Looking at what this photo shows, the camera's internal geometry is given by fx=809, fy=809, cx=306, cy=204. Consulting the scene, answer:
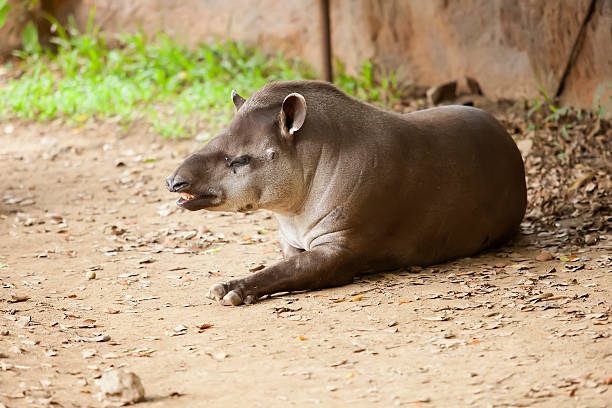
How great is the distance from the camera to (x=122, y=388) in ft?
11.7

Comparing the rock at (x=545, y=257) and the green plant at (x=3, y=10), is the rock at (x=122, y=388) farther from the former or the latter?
the green plant at (x=3, y=10)

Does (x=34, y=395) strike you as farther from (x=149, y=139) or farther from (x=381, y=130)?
(x=149, y=139)

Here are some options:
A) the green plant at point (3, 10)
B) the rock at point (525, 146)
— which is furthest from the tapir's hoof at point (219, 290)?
the green plant at point (3, 10)

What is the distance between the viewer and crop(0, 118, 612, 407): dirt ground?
367 cm

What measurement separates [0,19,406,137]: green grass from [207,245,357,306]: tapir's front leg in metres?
5.08

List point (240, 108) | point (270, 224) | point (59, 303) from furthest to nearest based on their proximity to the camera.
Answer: point (270, 224), point (240, 108), point (59, 303)

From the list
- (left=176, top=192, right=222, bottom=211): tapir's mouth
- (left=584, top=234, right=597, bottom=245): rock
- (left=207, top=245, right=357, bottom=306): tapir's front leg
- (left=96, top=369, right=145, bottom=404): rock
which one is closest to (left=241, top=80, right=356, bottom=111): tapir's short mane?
(left=176, top=192, right=222, bottom=211): tapir's mouth

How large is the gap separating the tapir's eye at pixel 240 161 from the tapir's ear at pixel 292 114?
30 centimetres

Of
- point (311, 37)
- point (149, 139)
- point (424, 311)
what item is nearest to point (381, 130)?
point (424, 311)

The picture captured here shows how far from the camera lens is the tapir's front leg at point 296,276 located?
512 centimetres

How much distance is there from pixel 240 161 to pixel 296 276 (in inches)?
33.4

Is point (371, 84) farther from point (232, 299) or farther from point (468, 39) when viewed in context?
point (232, 299)

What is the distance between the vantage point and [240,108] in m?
5.61

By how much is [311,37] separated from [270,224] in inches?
194
